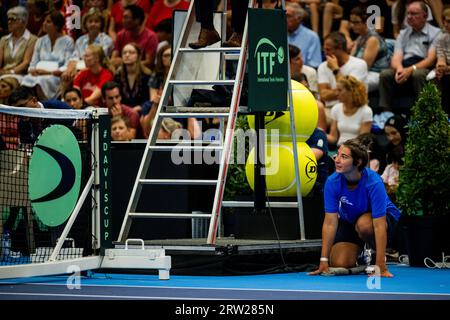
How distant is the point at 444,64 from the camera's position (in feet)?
44.0


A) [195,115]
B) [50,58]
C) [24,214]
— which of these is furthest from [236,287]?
[50,58]

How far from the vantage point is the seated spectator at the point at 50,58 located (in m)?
17.4

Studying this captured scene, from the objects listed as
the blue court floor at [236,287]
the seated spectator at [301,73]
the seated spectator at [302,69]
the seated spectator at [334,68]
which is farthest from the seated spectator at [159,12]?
the blue court floor at [236,287]

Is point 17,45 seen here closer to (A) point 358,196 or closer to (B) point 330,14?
(B) point 330,14

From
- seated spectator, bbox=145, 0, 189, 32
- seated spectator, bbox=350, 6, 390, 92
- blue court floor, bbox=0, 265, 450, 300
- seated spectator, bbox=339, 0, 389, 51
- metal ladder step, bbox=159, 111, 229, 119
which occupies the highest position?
seated spectator, bbox=145, 0, 189, 32

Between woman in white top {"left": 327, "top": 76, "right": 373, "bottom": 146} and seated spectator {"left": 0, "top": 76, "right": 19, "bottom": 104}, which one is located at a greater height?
seated spectator {"left": 0, "top": 76, "right": 19, "bottom": 104}

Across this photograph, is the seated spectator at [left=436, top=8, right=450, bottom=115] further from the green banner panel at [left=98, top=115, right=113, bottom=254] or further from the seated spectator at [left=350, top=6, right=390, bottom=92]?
the green banner panel at [left=98, top=115, right=113, bottom=254]

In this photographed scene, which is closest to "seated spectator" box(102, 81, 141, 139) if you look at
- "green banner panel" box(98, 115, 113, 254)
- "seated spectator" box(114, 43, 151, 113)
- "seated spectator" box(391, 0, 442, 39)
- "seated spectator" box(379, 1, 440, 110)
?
"seated spectator" box(114, 43, 151, 113)

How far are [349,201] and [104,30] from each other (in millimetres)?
9200

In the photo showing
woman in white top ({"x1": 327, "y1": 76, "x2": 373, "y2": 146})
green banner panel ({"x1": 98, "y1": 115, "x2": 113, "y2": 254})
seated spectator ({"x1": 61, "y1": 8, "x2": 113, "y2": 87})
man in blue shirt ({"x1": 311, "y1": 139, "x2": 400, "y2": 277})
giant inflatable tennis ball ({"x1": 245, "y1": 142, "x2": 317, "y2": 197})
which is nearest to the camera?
green banner panel ({"x1": 98, "y1": 115, "x2": 113, "y2": 254})

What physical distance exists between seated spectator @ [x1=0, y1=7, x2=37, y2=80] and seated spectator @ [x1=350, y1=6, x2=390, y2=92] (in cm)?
627

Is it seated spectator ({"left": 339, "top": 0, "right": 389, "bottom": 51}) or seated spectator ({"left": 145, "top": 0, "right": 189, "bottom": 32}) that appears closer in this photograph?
seated spectator ({"left": 339, "top": 0, "right": 389, "bottom": 51})

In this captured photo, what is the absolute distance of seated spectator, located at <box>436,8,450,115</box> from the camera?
13375 mm
